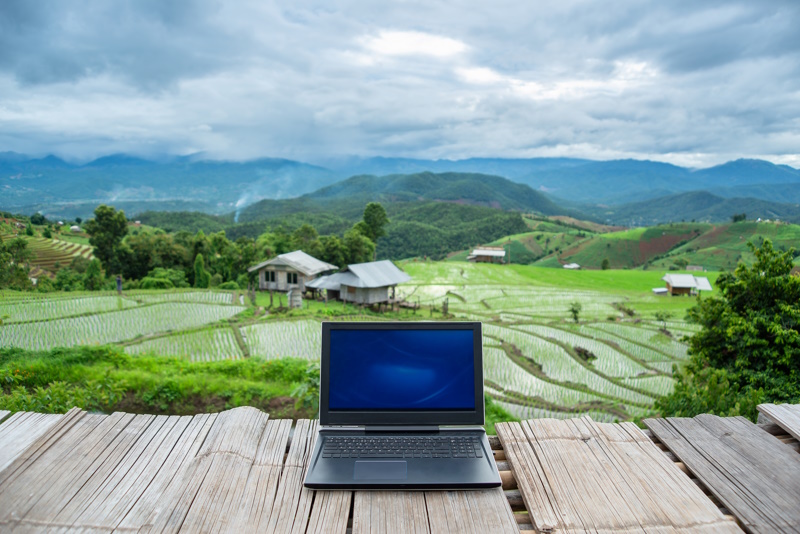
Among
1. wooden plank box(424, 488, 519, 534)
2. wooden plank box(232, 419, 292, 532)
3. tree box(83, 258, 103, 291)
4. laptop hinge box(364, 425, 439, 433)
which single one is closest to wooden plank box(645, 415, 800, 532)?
wooden plank box(424, 488, 519, 534)

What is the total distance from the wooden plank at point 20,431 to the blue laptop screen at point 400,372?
1.43 meters

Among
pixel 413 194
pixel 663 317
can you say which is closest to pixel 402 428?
pixel 663 317

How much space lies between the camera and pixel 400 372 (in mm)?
2055

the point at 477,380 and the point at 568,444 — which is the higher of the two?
the point at 477,380

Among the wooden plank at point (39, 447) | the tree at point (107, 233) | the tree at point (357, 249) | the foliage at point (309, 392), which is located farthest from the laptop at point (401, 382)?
the tree at point (357, 249)

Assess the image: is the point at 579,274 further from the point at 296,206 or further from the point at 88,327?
the point at 296,206

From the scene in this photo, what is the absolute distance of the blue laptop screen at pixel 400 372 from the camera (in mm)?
2047

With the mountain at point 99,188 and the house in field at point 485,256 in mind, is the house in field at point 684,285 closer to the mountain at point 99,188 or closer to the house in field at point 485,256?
the house in field at point 485,256

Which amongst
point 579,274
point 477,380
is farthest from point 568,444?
point 579,274

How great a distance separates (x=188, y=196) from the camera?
44.5 m

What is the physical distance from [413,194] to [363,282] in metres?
97.3

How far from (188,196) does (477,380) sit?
4771 cm

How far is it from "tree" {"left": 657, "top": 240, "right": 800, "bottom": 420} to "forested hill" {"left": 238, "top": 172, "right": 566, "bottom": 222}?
55.0m

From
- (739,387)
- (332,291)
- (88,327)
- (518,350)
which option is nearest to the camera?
(739,387)
